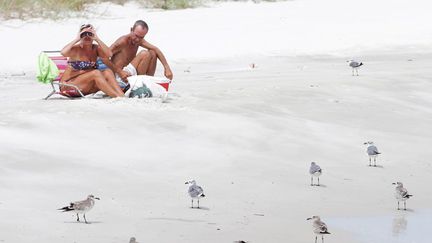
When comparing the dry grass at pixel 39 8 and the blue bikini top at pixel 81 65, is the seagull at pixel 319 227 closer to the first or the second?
the blue bikini top at pixel 81 65

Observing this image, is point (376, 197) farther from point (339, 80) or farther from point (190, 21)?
point (190, 21)

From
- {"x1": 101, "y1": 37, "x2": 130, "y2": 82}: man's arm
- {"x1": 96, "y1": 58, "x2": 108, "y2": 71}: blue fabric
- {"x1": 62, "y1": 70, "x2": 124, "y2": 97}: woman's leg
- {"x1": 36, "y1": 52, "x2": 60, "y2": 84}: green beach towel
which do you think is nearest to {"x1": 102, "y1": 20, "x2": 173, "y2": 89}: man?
{"x1": 101, "y1": 37, "x2": 130, "y2": 82}: man's arm

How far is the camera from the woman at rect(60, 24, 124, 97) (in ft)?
46.4

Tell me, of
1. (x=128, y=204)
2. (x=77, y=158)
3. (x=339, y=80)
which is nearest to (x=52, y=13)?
(x=339, y=80)

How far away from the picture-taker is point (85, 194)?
10.2m

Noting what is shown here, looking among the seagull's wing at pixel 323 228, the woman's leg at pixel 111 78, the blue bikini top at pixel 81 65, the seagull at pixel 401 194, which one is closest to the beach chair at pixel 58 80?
the blue bikini top at pixel 81 65

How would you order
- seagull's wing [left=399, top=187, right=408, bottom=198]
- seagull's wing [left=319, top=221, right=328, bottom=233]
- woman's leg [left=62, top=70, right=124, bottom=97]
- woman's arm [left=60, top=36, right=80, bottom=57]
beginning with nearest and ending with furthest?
seagull's wing [left=319, top=221, right=328, bottom=233], seagull's wing [left=399, top=187, right=408, bottom=198], woman's arm [left=60, top=36, right=80, bottom=57], woman's leg [left=62, top=70, right=124, bottom=97]

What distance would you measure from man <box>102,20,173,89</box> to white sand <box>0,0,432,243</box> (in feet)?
1.53

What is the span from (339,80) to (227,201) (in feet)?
22.4

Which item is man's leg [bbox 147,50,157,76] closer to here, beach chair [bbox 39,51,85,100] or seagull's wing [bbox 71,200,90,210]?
beach chair [bbox 39,51,85,100]

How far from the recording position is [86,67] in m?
14.4

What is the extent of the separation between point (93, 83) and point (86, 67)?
0.20 m

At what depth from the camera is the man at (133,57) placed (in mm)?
14547

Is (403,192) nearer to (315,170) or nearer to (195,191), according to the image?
(315,170)
